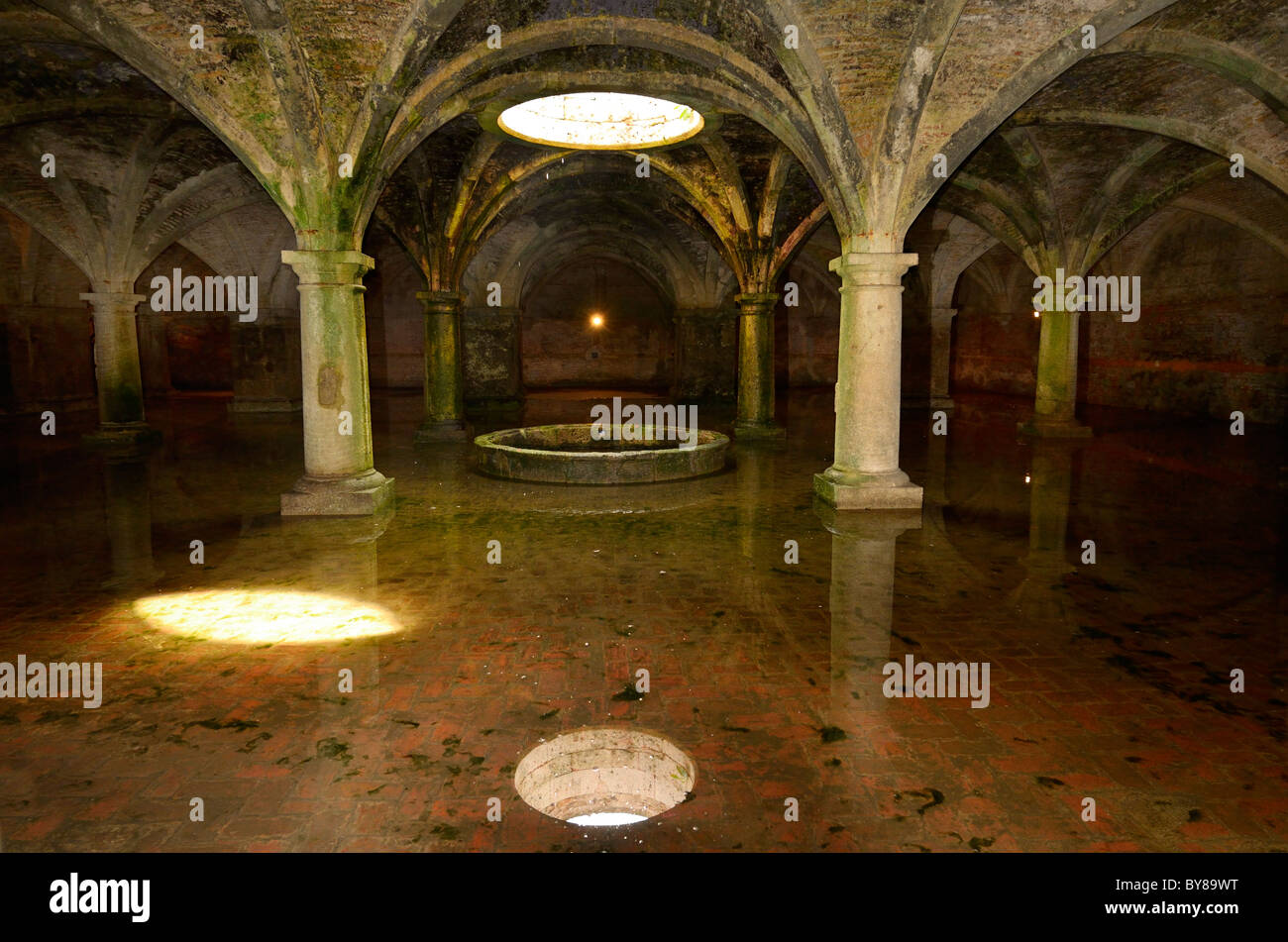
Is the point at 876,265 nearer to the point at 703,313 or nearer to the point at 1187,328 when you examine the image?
the point at 1187,328

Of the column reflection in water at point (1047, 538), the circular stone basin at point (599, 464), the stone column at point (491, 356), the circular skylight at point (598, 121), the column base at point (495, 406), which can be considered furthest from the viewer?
the stone column at point (491, 356)

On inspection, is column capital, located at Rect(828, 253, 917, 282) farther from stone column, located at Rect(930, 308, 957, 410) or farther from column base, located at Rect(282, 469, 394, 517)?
stone column, located at Rect(930, 308, 957, 410)

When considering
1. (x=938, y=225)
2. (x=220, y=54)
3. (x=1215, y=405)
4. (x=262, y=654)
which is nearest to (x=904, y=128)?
(x=220, y=54)

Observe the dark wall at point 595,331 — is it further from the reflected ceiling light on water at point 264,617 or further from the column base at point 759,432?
the reflected ceiling light on water at point 264,617

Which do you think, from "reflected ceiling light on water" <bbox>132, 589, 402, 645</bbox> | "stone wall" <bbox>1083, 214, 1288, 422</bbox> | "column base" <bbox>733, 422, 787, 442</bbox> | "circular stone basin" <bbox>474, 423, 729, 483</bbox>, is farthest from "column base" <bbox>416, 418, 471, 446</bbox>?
"stone wall" <bbox>1083, 214, 1288, 422</bbox>

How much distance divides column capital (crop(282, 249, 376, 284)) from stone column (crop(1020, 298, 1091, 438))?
11.4 m

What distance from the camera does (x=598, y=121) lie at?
1292cm

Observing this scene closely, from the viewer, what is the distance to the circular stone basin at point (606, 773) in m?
3.39

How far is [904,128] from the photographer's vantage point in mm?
7602

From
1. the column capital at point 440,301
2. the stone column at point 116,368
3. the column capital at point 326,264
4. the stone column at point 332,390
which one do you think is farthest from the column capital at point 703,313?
the column capital at point 326,264

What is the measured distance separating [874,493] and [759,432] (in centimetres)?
611

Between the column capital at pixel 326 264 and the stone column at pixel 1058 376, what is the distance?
11375 mm

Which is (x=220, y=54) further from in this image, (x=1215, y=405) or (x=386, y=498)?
A: (x=1215, y=405)

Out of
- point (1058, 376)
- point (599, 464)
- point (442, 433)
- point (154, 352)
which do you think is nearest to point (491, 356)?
point (442, 433)
